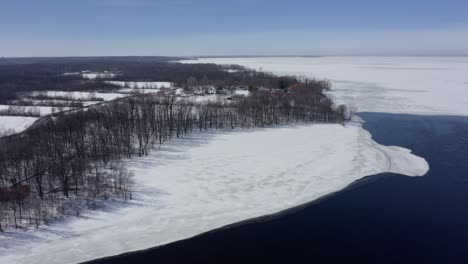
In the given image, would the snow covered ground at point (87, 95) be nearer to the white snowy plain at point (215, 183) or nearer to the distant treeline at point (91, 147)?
the distant treeline at point (91, 147)

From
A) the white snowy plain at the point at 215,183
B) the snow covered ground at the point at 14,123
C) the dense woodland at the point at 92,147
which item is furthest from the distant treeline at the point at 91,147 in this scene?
the snow covered ground at the point at 14,123

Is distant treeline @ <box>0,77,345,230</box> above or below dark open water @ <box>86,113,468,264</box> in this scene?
above

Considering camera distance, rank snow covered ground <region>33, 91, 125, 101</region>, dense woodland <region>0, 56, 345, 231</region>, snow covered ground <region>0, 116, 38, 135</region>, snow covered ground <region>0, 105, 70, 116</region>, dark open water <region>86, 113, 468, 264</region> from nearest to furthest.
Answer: dark open water <region>86, 113, 468, 264</region> → dense woodland <region>0, 56, 345, 231</region> → snow covered ground <region>0, 116, 38, 135</region> → snow covered ground <region>0, 105, 70, 116</region> → snow covered ground <region>33, 91, 125, 101</region>

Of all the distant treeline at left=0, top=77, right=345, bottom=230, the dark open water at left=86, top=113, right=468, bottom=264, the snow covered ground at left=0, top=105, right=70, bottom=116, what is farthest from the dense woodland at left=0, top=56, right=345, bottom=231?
the snow covered ground at left=0, top=105, right=70, bottom=116

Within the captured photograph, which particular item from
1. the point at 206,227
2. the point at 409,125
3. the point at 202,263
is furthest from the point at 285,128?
the point at 202,263

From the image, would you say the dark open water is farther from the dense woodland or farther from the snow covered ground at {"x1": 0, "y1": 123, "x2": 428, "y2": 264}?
the dense woodland

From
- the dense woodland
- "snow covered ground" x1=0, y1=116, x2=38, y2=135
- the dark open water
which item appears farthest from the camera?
Result: "snow covered ground" x1=0, y1=116, x2=38, y2=135
